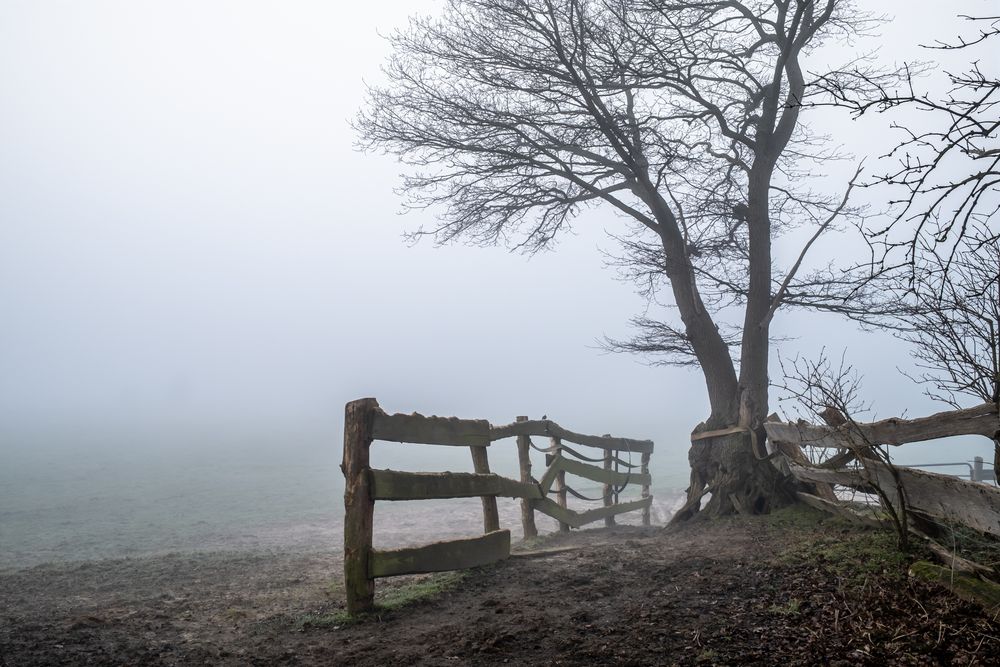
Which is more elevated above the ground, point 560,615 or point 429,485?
point 429,485

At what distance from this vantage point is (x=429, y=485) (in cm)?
596

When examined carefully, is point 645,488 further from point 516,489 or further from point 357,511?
point 357,511

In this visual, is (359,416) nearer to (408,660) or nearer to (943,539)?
(408,660)

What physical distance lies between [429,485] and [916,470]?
369 centimetres

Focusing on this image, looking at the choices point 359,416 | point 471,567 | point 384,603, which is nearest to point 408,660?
point 384,603

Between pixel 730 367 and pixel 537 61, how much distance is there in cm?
512

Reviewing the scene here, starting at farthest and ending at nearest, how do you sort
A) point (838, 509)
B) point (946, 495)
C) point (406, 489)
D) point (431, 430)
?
point (838, 509), point (431, 430), point (406, 489), point (946, 495)

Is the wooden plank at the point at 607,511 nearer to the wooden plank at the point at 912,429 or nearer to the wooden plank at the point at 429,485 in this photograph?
the wooden plank at the point at 429,485

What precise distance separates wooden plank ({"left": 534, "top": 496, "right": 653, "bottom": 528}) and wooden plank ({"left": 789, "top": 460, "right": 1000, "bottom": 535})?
4550mm

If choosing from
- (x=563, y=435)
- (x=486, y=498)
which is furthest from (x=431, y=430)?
(x=563, y=435)

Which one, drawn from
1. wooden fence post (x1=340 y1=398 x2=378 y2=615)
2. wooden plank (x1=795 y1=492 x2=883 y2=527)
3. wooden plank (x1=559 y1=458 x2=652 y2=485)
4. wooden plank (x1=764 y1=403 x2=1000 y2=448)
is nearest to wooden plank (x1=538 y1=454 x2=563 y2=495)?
wooden plank (x1=559 y1=458 x2=652 y2=485)

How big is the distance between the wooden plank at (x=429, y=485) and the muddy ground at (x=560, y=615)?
0.77m

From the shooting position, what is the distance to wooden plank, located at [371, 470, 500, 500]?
18.1ft

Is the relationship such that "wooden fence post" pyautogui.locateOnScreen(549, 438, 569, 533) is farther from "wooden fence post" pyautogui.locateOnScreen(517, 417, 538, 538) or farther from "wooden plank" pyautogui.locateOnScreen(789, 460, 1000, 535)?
"wooden plank" pyautogui.locateOnScreen(789, 460, 1000, 535)
